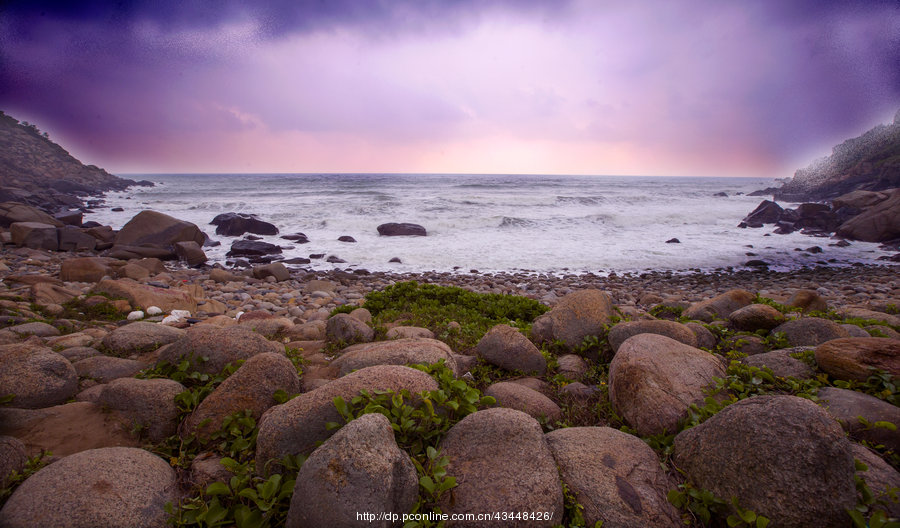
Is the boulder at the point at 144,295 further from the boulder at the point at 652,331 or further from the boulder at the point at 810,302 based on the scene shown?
the boulder at the point at 810,302

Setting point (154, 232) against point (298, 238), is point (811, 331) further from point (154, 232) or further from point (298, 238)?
point (154, 232)

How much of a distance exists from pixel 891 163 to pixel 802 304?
43.5 meters

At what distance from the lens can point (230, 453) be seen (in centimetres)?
296

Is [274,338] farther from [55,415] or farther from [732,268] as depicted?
[732,268]

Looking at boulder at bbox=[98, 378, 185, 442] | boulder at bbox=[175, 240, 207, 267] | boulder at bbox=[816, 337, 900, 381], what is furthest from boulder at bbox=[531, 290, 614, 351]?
boulder at bbox=[175, 240, 207, 267]

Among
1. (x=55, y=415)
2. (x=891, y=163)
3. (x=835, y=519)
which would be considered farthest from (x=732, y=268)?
(x=891, y=163)

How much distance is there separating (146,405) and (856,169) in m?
57.0

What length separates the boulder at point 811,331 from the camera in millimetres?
4535

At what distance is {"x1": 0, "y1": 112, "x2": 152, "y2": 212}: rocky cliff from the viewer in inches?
1125

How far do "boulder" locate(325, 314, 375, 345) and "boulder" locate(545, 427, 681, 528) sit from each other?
349 centimetres

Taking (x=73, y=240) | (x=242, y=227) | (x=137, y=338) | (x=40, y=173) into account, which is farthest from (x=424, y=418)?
(x=40, y=173)

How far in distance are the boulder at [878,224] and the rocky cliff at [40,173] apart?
4885cm

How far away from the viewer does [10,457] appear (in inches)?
99.5

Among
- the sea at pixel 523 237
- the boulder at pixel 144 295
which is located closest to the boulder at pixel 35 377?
the boulder at pixel 144 295
